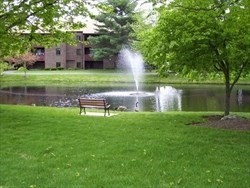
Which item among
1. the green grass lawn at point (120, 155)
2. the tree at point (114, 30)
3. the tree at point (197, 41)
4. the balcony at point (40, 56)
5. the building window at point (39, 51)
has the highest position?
the tree at point (114, 30)

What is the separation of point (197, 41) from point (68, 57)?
5807 centimetres

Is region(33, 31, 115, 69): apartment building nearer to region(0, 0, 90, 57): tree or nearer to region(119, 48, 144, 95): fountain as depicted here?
region(119, 48, 144, 95): fountain

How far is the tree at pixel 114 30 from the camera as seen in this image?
6138cm

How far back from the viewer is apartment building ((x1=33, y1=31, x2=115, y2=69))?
2776 inches

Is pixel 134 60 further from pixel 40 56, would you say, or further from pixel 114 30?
pixel 40 56

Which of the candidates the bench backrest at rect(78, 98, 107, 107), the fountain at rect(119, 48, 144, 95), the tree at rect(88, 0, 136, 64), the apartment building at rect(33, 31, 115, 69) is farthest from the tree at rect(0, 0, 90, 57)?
the apartment building at rect(33, 31, 115, 69)

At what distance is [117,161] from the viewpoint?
838 cm

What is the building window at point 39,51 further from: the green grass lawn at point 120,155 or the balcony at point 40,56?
the green grass lawn at point 120,155

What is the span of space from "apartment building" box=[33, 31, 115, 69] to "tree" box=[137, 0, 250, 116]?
53869 mm

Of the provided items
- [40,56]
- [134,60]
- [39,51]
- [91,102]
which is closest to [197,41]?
[91,102]

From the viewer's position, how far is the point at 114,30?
62094mm

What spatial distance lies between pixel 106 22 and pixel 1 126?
50790 mm

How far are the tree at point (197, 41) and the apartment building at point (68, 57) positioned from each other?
177ft

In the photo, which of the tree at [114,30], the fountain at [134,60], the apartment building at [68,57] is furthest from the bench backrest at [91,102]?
the apartment building at [68,57]
